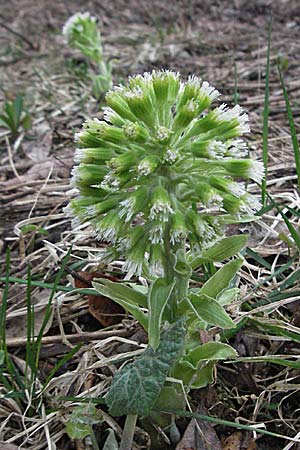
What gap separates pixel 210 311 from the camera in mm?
1862

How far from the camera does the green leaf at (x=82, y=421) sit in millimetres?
1955

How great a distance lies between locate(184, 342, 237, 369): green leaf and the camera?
1878 millimetres

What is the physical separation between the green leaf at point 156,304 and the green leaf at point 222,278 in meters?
0.16

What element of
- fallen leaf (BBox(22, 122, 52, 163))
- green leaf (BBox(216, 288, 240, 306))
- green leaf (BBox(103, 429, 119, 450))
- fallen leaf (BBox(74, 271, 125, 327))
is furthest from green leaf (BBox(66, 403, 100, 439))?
fallen leaf (BBox(22, 122, 52, 163))

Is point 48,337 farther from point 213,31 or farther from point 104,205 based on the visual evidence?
point 213,31

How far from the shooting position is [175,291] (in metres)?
1.96

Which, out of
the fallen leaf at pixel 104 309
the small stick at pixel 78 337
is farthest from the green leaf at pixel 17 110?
the small stick at pixel 78 337

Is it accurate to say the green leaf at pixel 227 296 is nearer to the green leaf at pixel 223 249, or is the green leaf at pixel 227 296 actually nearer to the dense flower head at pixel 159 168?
the green leaf at pixel 223 249

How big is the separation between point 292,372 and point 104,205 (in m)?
0.93

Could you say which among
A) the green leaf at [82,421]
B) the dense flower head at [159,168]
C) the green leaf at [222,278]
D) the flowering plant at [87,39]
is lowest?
the green leaf at [82,421]

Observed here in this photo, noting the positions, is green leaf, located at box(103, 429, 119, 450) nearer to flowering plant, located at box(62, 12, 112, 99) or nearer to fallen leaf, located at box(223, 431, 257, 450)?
fallen leaf, located at box(223, 431, 257, 450)

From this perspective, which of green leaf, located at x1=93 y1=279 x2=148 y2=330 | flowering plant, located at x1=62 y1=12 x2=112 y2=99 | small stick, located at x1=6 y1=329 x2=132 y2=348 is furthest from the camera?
flowering plant, located at x1=62 y1=12 x2=112 y2=99

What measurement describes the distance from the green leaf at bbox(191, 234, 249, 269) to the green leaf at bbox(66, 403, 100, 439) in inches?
23.9

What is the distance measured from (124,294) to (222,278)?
34 centimetres
